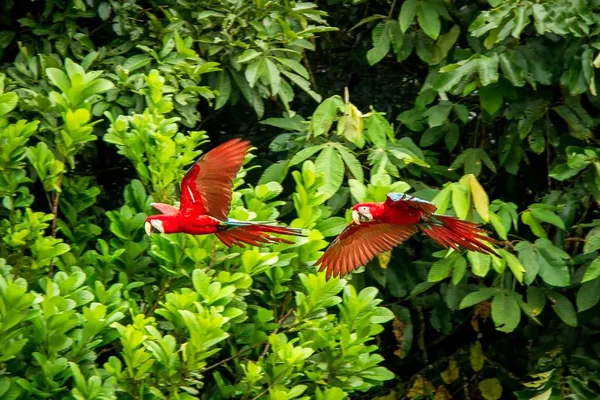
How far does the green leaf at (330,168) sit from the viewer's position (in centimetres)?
461

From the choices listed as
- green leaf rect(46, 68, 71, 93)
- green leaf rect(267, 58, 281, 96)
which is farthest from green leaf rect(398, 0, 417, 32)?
green leaf rect(46, 68, 71, 93)

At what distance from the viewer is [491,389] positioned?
5691mm

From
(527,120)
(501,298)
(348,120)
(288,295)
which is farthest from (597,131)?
(288,295)

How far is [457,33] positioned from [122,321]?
79.6 inches

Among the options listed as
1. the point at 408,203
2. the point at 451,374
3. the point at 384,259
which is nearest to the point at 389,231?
the point at 384,259

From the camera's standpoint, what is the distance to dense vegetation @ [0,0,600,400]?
407cm

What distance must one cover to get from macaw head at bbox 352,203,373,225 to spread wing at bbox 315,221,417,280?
0.19 ft

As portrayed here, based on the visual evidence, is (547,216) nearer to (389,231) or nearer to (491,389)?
(389,231)

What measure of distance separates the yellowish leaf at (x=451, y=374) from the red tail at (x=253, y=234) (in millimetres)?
1873

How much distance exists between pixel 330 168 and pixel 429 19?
0.83m

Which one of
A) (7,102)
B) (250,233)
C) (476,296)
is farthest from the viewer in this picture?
(476,296)

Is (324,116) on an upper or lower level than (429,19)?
lower

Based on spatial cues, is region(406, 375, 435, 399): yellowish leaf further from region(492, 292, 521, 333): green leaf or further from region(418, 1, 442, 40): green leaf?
region(418, 1, 442, 40): green leaf

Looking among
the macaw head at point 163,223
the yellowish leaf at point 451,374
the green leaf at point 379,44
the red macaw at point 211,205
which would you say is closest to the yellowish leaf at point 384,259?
the green leaf at point 379,44
